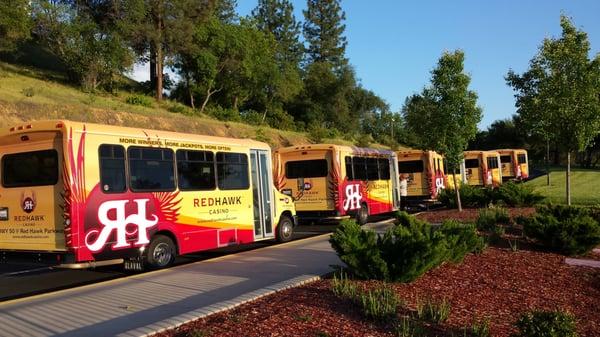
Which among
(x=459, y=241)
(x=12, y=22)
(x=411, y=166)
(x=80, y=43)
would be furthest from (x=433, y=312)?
(x=80, y=43)

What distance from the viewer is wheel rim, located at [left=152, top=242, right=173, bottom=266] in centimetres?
1120

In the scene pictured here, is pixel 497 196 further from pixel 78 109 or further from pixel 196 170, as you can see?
pixel 78 109

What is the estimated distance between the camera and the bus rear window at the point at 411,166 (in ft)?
90.7

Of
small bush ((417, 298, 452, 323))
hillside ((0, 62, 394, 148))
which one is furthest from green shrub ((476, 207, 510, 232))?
hillside ((0, 62, 394, 148))

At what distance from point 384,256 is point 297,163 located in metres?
11.9

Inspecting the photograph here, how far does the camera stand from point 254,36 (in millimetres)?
55844

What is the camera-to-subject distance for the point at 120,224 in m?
10.5

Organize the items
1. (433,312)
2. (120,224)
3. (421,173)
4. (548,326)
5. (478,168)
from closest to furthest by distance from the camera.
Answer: (548,326), (433,312), (120,224), (421,173), (478,168)

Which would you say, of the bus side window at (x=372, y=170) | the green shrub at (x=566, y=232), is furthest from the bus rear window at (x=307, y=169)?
the green shrub at (x=566, y=232)

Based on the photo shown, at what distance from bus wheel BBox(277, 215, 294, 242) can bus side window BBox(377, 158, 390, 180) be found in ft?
24.9

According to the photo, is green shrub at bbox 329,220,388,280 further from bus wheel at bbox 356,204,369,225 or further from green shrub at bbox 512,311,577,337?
bus wheel at bbox 356,204,369,225

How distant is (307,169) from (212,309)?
13.1m

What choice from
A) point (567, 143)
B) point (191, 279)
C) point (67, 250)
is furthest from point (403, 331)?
point (567, 143)

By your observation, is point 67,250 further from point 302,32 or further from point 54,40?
point 302,32
